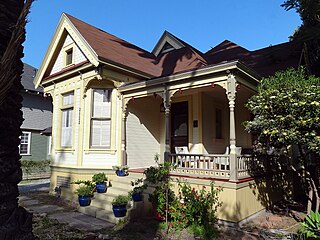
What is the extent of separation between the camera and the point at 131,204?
269 inches

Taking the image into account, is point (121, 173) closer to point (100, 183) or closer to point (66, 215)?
point (100, 183)

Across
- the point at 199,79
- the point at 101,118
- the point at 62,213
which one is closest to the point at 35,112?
the point at 101,118

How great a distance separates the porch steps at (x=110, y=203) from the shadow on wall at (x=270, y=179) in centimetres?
323

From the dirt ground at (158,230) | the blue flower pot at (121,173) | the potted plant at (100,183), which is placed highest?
the blue flower pot at (121,173)

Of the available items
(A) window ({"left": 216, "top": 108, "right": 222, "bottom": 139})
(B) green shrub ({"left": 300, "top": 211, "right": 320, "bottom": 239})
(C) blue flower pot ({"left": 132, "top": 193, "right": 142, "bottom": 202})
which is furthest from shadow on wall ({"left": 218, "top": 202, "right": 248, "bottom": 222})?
(A) window ({"left": 216, "top": 108, "right": 222, "bottom": 139})

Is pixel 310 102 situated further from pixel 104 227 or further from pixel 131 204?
pixel 104 227

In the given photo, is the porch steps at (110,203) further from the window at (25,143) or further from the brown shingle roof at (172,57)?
the window at (25,143)

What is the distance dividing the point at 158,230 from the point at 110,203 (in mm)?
2165

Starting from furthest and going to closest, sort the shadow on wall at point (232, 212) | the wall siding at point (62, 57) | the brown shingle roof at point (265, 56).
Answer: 1. the brown shingle roof at point (265, 56)
2. the wall siding at point (62, 57)
3. the shadow on wall at point (232, 212)

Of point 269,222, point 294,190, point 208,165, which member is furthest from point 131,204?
point 294,190

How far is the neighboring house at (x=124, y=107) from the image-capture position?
8398mm

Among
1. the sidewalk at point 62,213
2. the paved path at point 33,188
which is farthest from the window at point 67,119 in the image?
the paved path at point 33,188

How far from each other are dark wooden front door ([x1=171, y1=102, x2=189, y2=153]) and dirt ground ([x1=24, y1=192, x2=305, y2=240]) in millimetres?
4143

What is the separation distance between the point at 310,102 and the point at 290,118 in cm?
55
